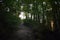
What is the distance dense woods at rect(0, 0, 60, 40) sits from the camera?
10.3 feet

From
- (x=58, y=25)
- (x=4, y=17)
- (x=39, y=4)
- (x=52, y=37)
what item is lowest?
(x=52, y=37)

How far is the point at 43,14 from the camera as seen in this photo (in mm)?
3209

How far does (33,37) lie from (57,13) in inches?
30.3

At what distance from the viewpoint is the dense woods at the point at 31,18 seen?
10.3 feet

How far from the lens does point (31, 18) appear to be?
10.5ft

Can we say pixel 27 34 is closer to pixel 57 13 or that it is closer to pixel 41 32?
pixel 41 32

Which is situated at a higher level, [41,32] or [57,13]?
[57,13]

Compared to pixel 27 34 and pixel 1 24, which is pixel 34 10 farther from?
pixel 1 24

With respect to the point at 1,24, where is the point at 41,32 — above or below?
below

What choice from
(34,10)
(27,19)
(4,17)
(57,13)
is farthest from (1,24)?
(57,13)

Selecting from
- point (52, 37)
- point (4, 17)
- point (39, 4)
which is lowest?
point (52, 37)

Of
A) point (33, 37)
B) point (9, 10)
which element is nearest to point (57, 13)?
point (33, 37)

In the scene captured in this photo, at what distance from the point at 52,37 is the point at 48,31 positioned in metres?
0.17

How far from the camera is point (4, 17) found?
3.14 m
